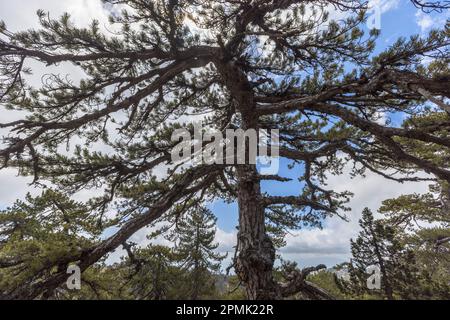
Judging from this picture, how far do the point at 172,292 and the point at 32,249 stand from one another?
10668 millimetres

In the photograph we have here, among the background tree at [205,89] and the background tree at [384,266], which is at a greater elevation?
the background tree at [205,89]

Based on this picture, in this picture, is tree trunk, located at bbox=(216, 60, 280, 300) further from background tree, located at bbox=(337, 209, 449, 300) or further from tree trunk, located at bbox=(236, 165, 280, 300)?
background tree, located at bbox=(337, 209, 449, 300)

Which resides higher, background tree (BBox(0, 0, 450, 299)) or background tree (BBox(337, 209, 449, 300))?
background tree (BBox(0, 0, 450, 299))

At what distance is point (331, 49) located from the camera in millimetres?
4602

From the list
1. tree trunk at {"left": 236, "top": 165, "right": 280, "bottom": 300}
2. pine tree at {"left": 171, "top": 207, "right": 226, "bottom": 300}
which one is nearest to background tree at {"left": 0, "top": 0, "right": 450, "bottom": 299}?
tree trunk at {"left": 236, "top": 165, "right": 280, "bottom": 300}

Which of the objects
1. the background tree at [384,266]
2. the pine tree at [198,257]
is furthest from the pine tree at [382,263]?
the pine tree at [198,257]

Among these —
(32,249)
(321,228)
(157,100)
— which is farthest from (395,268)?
(32,249)

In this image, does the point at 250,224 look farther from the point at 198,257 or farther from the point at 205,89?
the point at 198,257

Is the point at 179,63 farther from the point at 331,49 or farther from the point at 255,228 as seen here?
the point at 255,228

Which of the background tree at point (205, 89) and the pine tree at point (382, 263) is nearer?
the background tree at point (205, 89)

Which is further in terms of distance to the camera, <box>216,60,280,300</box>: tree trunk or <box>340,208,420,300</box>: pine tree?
<box>340,208,420,300</box>: pine tree

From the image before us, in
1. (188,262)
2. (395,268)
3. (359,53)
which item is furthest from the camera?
(188,262)

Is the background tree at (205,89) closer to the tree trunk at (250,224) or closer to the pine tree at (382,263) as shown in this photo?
the tree trunk at (250,224)

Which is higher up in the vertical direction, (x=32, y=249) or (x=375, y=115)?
(x=375, y=115)
